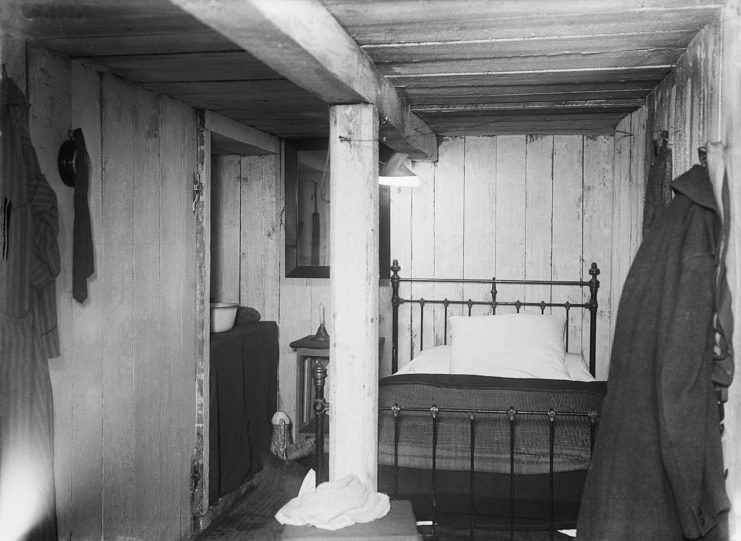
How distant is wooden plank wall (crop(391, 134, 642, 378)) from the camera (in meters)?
4.07

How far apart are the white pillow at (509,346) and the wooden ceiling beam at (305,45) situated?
144 centimetres

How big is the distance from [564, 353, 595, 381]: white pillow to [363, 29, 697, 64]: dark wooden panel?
177 cm

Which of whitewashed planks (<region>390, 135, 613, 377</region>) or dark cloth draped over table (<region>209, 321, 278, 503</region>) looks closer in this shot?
dark cloth draped over table (<region>209, 321, 278, 503</region>)

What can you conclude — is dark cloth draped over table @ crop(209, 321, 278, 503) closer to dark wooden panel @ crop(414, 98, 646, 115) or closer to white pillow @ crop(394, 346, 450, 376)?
white pillow @ crop(394, 346, 450, 376)

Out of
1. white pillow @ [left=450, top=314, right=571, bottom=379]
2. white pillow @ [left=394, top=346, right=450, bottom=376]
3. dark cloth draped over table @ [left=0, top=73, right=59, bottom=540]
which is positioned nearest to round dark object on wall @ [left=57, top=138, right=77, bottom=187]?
dark cloth draped over table @ [left=0, top=73, right=59, bottom=540]

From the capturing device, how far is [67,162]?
96.1 inches

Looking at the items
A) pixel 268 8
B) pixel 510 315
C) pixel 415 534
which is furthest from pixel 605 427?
pixel 510 315

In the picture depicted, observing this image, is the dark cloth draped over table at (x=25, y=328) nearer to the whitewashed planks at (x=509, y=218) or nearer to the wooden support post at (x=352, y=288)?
the wooden support post at (x=352, y=288)

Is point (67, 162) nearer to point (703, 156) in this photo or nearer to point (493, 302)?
point (703, 156)

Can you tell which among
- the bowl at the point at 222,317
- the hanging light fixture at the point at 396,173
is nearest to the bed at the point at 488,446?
the hanging light fixture at the point at 396,173

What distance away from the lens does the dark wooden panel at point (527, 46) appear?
6.68ft

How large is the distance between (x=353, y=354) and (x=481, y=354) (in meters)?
1.42

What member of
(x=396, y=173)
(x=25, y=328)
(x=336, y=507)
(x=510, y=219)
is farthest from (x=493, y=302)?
(x=25, y=328)

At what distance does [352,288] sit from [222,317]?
1.70 meters
